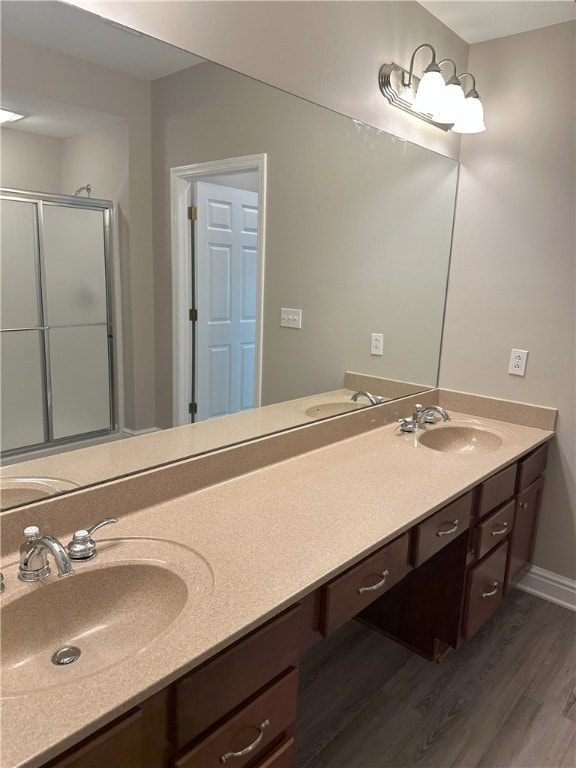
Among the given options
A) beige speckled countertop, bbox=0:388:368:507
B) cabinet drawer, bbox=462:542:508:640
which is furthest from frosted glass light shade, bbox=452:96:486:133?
cabinet drawer, bbox=462:542:508:640

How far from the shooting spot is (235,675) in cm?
100

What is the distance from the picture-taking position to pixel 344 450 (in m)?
1.99

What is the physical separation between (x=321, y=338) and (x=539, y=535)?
1.41 metres

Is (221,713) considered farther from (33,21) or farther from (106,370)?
(33,21)

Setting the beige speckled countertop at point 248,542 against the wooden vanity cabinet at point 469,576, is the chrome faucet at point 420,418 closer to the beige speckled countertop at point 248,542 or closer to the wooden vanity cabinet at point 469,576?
the beige speckled countertop at point 248,542

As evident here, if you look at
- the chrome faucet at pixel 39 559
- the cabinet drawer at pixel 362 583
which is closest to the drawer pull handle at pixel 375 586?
the cabinet drawer at pixel 362 583

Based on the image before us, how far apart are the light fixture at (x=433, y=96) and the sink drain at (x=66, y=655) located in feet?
6.63

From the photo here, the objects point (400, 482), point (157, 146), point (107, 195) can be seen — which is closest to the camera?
point (107, 195)

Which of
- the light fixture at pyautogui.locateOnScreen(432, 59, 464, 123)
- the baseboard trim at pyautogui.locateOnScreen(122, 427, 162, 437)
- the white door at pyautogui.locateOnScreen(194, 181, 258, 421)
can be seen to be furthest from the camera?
the light fixture at pyautogui.locateOnScreen(432, 59, 464, 123)

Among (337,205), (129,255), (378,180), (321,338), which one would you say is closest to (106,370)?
(129,255)

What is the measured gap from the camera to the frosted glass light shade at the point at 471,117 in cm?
217

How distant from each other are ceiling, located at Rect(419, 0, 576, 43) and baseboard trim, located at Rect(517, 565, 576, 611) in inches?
90.5

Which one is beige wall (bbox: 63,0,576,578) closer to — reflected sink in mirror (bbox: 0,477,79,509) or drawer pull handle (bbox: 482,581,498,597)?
drawer pull handle (bbox: 482,581,498,597)

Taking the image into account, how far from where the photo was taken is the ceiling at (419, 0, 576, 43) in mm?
2008
